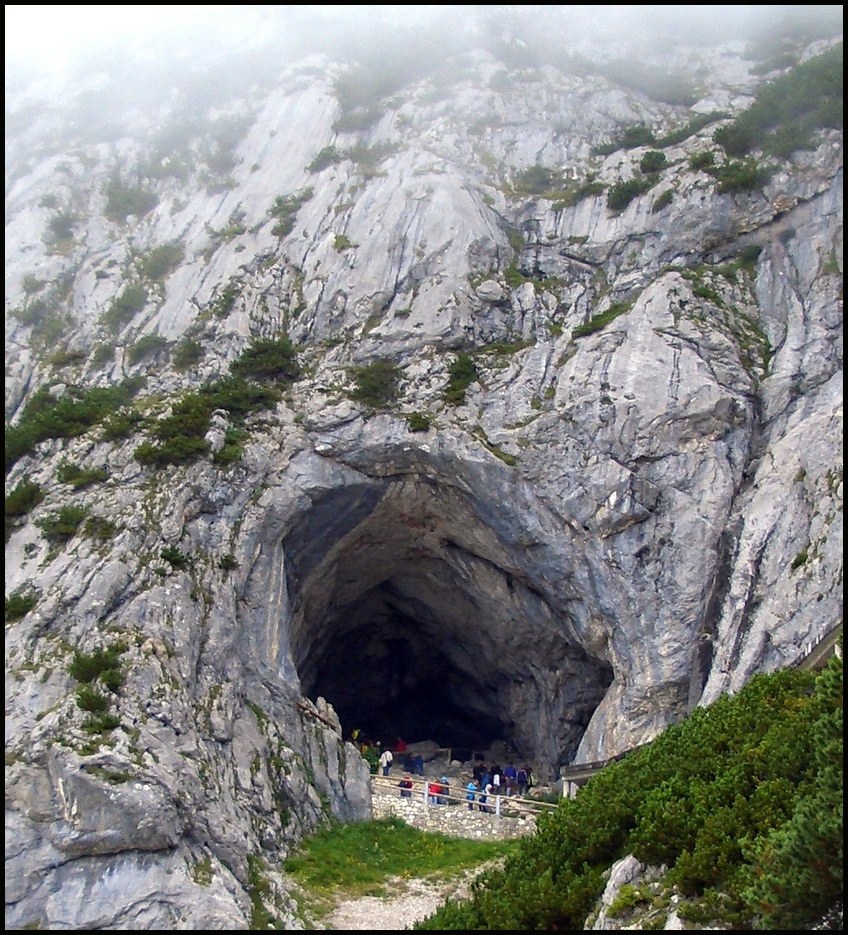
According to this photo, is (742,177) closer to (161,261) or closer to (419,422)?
(419,422)

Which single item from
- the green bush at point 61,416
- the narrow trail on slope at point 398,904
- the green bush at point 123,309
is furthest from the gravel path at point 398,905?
the green bush at point 123,309

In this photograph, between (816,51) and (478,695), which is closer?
(478,695)

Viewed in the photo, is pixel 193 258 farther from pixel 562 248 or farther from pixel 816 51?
pixel 816 51

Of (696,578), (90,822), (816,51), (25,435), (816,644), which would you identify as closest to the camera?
(90,822)

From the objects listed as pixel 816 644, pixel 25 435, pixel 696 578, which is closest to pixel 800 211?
pixel 696 578

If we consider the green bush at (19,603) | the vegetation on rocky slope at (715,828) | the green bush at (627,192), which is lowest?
the vegetation on rocky slope at (715,828)

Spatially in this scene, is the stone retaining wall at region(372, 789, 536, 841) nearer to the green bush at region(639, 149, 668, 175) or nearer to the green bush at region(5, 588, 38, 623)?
the green bush at region(5, 588, 38, 623)

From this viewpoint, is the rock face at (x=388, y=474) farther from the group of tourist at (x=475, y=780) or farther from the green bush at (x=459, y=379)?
the group of tourist at (x=475, y=780)

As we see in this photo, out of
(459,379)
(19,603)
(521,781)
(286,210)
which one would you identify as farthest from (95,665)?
(286,210)
